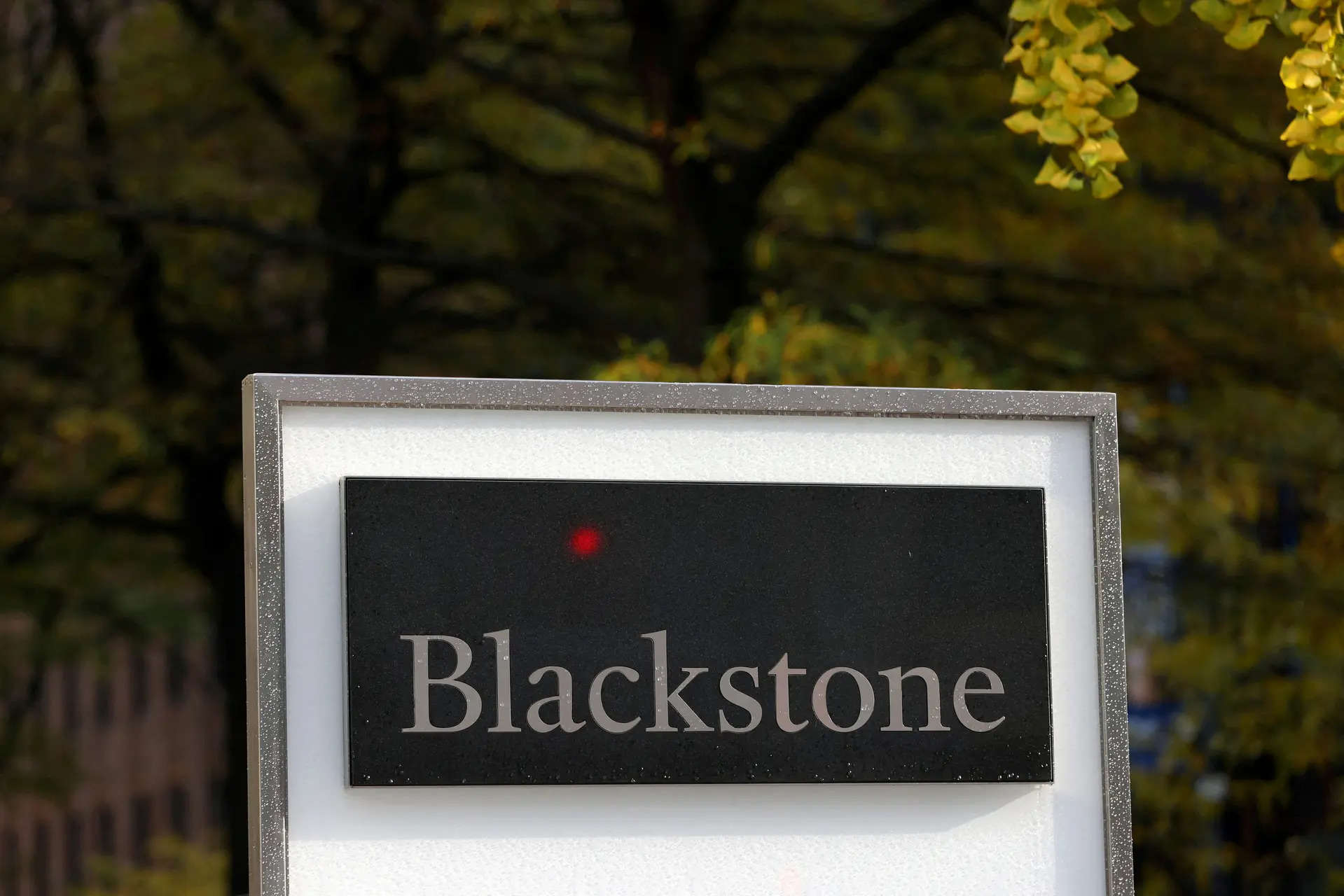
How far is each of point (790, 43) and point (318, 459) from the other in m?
6.92

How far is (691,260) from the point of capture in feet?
25.1

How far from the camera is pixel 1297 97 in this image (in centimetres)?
442

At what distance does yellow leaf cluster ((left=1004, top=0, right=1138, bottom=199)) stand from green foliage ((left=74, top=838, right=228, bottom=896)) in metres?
8.94

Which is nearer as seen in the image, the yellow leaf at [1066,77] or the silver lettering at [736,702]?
the silver lettering at [736,702]

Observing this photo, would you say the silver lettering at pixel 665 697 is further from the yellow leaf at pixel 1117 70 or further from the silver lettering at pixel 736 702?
the yellow leaf at pixel 1117 70

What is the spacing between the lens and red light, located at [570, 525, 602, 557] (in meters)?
3.02

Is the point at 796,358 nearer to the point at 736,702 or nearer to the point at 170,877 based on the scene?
the point at 736,702

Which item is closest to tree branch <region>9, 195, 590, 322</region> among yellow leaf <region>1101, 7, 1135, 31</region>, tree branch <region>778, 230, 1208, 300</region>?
tree branch <region>778, 230, 1208, 300</region>

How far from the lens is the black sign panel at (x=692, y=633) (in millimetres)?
2939

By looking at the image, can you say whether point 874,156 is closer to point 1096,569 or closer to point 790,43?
point 790,43

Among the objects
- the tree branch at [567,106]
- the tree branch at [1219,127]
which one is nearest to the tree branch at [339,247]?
the tree branch at [567,106]

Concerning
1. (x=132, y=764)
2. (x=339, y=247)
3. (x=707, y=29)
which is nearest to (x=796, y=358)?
(x=707, y=29)

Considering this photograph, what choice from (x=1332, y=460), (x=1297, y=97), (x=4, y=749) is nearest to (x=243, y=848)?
(x=4, y=749)

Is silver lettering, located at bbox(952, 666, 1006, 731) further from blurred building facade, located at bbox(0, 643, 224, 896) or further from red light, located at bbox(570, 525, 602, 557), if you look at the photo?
blurred building facade, located at bbox(0, 643, 224, 896)
